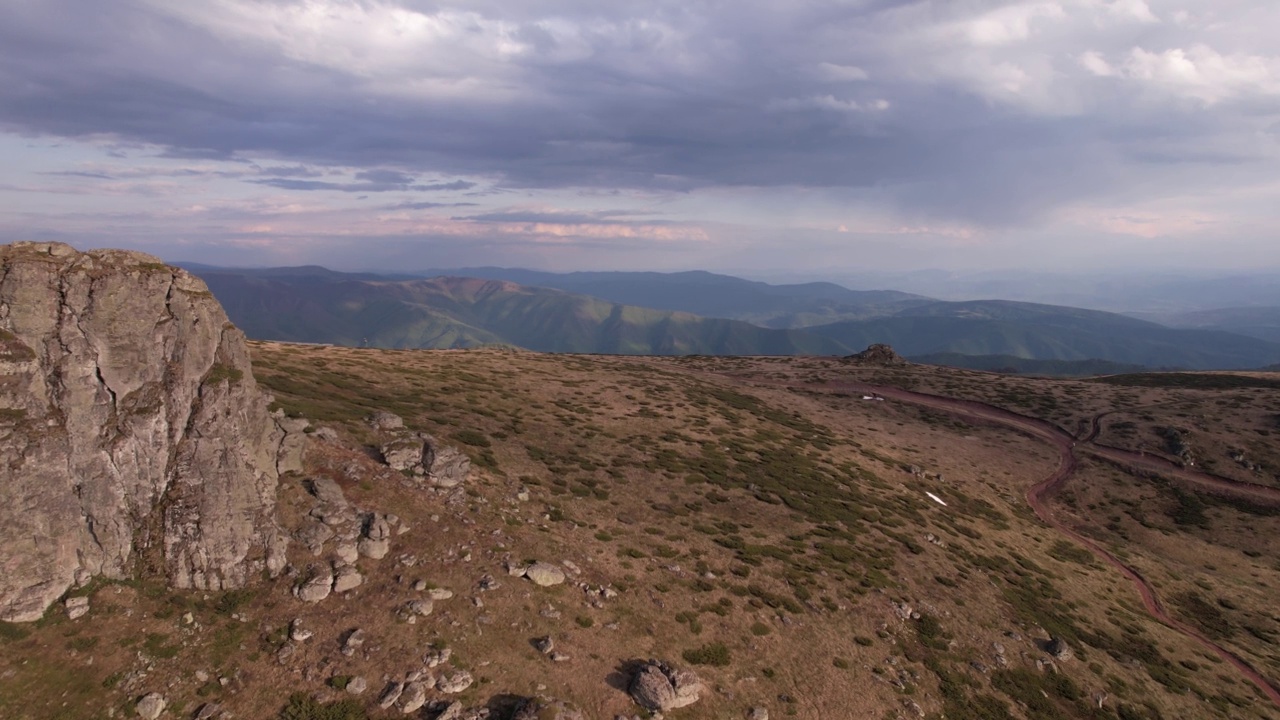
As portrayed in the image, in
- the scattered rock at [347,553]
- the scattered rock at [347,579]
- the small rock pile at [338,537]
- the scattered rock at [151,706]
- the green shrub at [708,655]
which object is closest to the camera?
the scattered rock at [151,706]

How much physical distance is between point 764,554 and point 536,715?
23.3 meters

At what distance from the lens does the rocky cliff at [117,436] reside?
23219mm

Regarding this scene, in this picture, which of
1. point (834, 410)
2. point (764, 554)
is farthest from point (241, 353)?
point (834, 410)

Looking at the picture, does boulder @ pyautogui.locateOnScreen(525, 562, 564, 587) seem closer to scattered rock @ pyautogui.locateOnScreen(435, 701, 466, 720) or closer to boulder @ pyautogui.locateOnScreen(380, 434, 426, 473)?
scattered rock @ pyautogui.locateOnScreen(435, 701, 466, 720)

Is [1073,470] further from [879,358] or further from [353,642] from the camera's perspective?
[353,642]

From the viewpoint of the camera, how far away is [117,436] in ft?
84.3

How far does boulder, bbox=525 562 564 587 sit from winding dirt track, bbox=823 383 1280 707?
51.7 meters

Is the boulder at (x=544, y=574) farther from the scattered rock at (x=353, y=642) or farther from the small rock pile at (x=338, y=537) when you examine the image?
the scattered rock at (x=353, y=642)

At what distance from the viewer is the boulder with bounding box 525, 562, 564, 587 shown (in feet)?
102

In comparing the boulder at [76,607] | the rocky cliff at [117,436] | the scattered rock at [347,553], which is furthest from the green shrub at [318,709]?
the boulder at [76,607]

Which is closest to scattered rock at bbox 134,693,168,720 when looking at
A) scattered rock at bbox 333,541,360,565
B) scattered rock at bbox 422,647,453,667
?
scattered rock at bbox 333,541,360,565

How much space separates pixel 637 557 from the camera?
120 feet

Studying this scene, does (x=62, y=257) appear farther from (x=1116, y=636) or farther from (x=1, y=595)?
(x=1116, y=636)

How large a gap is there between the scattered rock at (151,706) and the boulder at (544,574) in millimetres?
16318
